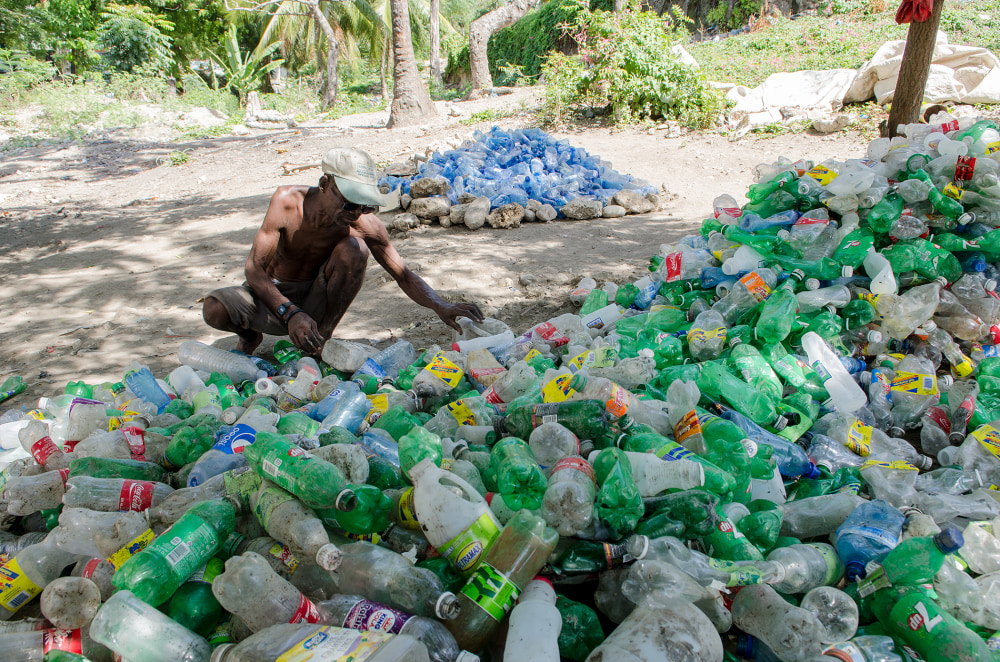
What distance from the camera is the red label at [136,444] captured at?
7.72 ft

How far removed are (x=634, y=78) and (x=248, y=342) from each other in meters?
8.51

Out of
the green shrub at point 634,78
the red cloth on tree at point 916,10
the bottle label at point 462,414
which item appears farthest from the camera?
the green shrub at point 634,78

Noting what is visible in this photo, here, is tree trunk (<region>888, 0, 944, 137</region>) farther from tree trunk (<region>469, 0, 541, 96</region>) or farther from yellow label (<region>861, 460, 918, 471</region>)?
tree trunk (<region>469, 0, 541, 96</region>)

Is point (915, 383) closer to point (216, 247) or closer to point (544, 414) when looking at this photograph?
point (544, 414)

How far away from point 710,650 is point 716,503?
54cm

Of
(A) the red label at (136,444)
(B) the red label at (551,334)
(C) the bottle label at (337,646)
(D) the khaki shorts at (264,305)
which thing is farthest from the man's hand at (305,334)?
(C) the bottle label at (337,646)

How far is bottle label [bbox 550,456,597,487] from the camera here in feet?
6.02

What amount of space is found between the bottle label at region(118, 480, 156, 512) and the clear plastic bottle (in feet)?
2.04

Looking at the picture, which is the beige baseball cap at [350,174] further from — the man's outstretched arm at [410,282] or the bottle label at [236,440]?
the bottle label at [236,440]

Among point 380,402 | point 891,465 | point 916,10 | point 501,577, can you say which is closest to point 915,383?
point 891,465

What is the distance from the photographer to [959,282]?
126 inches

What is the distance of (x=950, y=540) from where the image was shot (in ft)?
5.09

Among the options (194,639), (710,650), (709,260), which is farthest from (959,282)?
(194,639)

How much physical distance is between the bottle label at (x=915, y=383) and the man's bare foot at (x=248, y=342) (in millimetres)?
3739
